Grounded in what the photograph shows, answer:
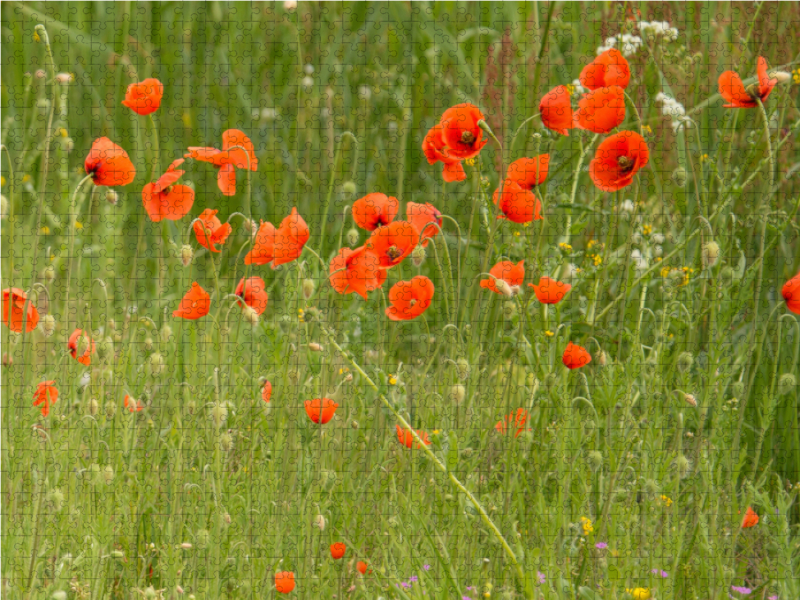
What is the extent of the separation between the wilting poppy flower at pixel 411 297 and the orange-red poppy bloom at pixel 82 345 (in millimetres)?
640

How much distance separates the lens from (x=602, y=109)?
1.75m

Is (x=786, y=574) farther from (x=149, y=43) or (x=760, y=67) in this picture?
(x=149, y=43)

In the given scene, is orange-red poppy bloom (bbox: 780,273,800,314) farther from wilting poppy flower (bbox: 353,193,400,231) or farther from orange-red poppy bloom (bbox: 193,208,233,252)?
orange-red poppy bloom (bbox: 193,208,233,252)

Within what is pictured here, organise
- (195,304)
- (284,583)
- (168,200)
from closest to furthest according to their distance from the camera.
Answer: (284,583) → (195,304) → (168,200)

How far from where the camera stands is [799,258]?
8.82 ft

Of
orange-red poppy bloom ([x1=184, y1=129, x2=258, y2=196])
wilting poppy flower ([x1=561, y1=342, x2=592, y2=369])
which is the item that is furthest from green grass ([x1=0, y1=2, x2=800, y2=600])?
orange-red poppy bloom ([x1=184, y1=129, x2=258, y2=196])

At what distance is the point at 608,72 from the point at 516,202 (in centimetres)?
32

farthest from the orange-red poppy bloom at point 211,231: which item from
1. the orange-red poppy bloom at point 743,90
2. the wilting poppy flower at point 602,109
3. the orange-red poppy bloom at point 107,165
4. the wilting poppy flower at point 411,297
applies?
the orange-red poppy bloom at point 743,90

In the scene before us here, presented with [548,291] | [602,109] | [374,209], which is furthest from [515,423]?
[602,109]

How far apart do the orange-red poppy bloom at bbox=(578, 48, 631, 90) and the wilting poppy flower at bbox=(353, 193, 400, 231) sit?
19.0 inches

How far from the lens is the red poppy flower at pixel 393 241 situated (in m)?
1.79

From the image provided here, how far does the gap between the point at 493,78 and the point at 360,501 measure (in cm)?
174

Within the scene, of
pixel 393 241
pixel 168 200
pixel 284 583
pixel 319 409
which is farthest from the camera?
pixel 168 200

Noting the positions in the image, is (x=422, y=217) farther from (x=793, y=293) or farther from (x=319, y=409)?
(x=793, y=293)
